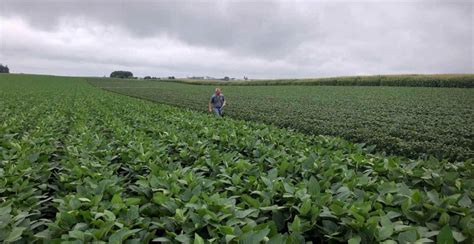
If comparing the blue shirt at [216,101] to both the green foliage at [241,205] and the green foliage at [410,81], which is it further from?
the green foliage at [410,81]

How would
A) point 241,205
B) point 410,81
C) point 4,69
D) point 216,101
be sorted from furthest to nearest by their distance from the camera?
1. point 4,69
2. point 410,81
3. point 216,101
4. point 241,205

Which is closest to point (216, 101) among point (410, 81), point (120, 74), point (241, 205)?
point (241, 205)

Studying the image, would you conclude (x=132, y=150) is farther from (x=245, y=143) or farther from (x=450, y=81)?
(x=450, y=81)

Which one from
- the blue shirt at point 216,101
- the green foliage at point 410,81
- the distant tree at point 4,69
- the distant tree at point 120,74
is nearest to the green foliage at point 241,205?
the blue shirt at point 216,101

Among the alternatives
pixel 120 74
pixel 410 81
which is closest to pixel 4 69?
pixel 120 74

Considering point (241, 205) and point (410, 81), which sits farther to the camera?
point (410, 81)

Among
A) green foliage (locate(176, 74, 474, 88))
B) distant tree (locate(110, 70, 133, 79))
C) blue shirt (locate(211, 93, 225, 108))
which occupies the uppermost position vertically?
distant tree (locate(110, 70, 133, 79))

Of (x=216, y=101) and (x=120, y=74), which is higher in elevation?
(x=120, y=74)

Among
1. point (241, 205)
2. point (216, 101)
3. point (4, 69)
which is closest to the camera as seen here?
point (241, 205)

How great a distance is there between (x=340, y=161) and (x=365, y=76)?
56019 mm

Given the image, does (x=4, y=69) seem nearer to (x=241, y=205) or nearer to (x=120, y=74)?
(x=120, y=74)

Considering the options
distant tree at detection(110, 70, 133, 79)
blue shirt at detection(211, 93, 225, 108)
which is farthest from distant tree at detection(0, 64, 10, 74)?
blue shirt at detection(211, 93, 225, 108)

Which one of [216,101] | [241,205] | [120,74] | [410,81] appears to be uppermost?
[120,74]

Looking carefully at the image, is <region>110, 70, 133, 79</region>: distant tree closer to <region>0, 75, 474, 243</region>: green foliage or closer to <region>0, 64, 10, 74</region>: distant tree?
<region>0, 64, 10, 74</region>: distant tree
